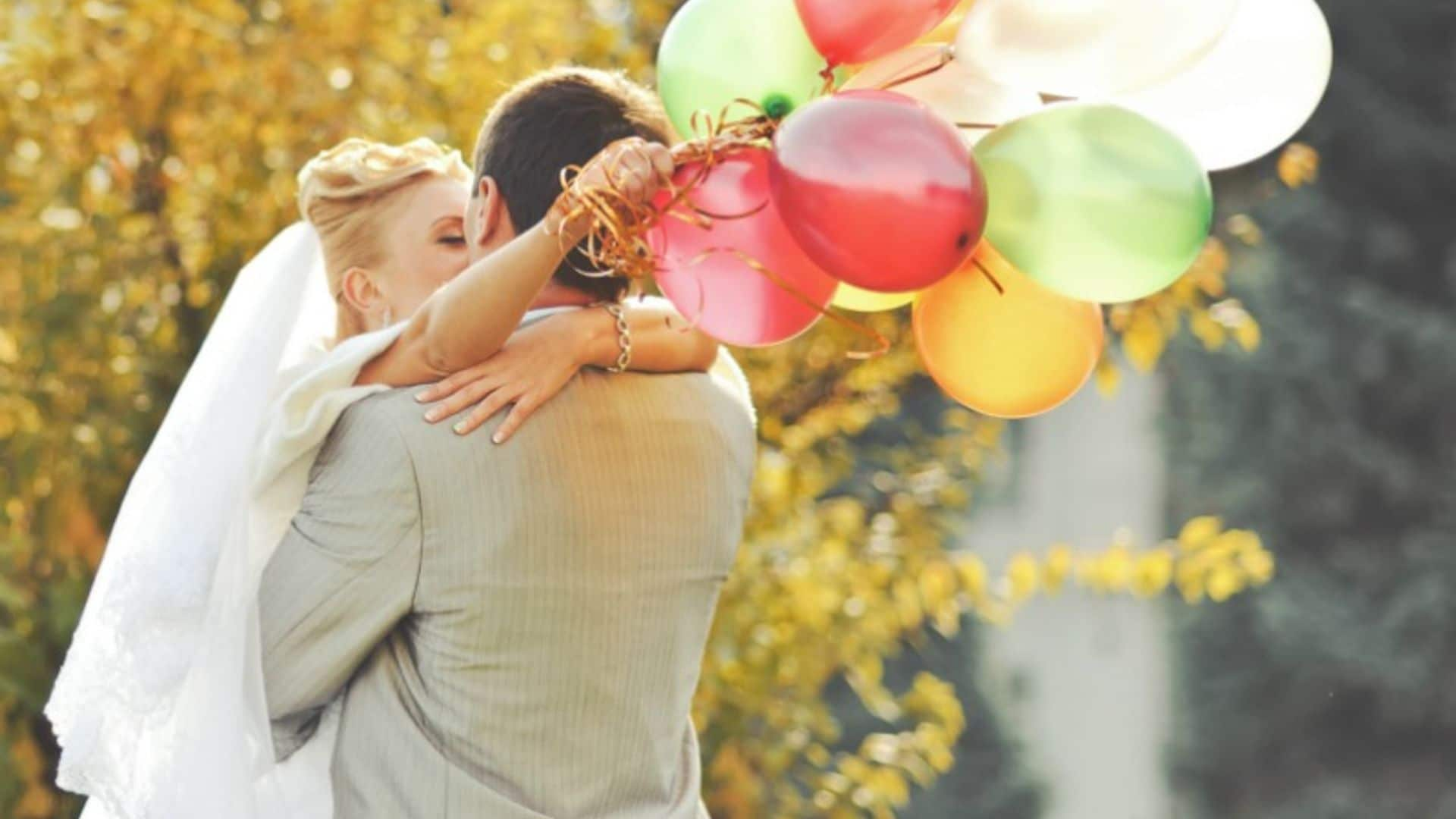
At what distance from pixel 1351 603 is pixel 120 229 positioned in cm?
837

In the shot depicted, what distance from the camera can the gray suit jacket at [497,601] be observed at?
1.85m

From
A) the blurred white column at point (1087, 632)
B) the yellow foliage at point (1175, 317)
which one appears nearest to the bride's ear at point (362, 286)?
the yellow foliage at point (1175, 317)

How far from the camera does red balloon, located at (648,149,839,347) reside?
68.9 inches

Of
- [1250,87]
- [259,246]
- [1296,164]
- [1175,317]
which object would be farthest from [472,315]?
[1296,164]

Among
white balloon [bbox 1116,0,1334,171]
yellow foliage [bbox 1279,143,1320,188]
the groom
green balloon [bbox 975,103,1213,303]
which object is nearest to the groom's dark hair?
the groom

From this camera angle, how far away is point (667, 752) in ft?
6.67

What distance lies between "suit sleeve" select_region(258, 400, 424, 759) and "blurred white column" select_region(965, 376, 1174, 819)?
932 cm

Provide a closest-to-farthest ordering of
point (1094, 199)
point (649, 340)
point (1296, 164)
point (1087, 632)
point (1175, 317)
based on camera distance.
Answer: point (1094, 199) → point (649, 340) → point (1175, 317) → point (1296, 164) → point (1087, 632)

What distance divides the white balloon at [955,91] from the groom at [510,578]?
223 mm

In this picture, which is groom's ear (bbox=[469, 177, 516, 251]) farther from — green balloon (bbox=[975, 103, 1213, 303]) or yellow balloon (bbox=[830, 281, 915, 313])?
green balloon (bbox=[975, 103, 1213, 303])

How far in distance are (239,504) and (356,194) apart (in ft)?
1.61

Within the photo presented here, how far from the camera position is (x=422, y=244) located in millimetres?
2309

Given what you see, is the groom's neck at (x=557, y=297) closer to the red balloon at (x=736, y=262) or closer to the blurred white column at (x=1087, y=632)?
the red balloon at (x=736, y=262)

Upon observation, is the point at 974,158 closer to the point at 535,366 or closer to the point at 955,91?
the point at 955,91
